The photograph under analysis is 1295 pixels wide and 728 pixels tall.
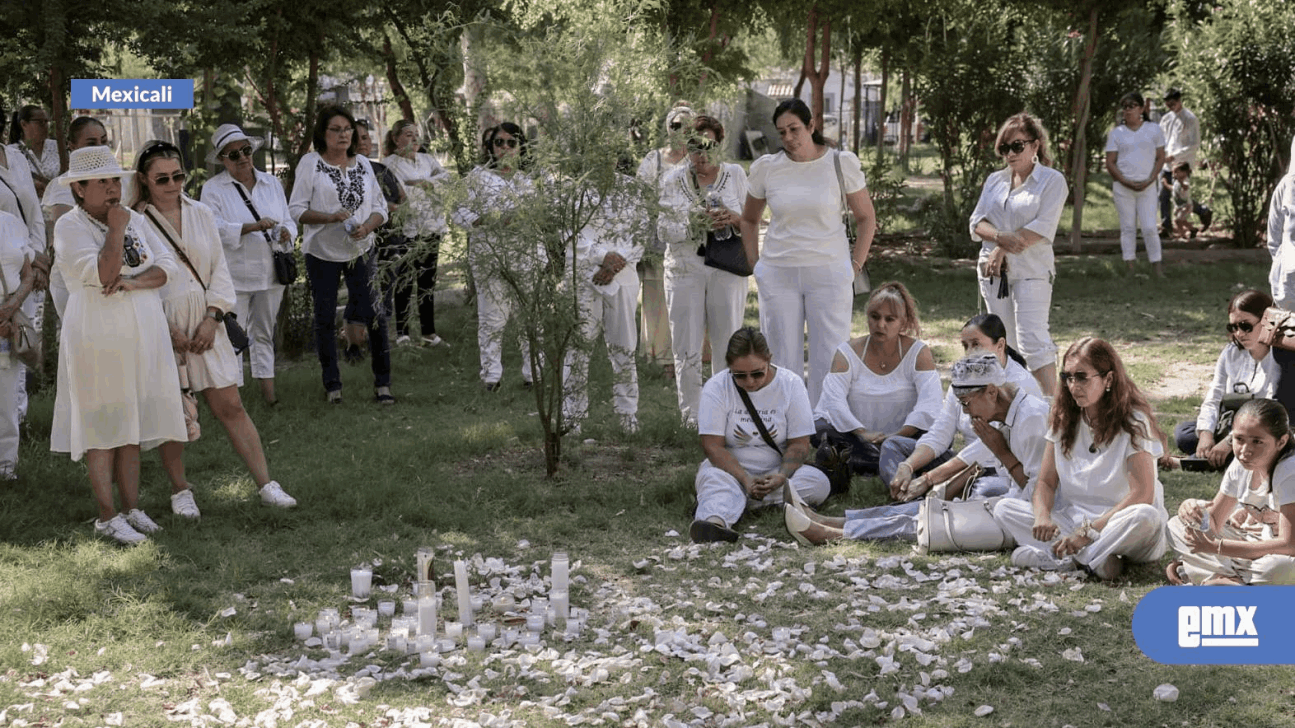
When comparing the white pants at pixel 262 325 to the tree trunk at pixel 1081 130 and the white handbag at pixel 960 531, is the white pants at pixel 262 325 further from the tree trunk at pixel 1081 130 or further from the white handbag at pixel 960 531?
the tree trunk at pixel 1081 130

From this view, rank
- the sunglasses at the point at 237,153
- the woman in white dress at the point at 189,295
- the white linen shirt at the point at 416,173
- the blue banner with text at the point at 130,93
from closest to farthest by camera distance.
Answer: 1. the woman in white dress at the point at 189,295
2. the sunglasses at the point at 237,153
3. the blue banner with text at the point at 130,93
4. the white linen shirt at the point at 416,173

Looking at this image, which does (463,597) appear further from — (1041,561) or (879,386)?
(879,386)

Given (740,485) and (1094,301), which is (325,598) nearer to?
(740,485)

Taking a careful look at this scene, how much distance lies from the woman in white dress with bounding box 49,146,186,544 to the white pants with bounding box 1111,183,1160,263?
10.7 m

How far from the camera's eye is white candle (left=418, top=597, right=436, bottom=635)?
5.44 m

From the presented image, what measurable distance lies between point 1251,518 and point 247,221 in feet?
21.4

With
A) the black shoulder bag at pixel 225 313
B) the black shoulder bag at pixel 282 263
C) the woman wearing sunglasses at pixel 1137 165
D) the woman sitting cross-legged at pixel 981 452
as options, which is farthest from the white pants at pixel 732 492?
the woman wearing sunglasses at pixel 1137 165

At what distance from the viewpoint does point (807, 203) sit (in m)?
7.91

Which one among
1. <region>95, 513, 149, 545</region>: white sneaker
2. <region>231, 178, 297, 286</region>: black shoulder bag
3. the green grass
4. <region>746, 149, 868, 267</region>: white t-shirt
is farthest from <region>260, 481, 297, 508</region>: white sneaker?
<region>746, 149, 868, 267</region>: white t-shirt

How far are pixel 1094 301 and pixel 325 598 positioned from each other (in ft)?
31.8

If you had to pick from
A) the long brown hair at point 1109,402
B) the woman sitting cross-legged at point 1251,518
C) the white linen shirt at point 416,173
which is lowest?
the woman sitting cross-legged at point 1251,518

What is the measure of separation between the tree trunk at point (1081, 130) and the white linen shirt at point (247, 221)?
10.2 meters

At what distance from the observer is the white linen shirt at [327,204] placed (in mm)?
9531

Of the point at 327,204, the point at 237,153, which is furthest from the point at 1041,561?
the point at 237,153
